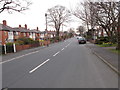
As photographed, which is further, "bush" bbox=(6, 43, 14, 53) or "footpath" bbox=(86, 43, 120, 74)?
"bush" bbox=(6, 43, 14, 53)

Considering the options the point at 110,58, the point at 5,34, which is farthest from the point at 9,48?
the point at 5,34

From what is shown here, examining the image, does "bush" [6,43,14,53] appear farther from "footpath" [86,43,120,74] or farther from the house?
the house

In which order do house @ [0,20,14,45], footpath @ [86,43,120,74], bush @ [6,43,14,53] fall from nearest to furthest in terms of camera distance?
1. footpath @ [86,43,120,74]
2. bush @ [6,43,14,53]
3. house @ [0,20,14,45]

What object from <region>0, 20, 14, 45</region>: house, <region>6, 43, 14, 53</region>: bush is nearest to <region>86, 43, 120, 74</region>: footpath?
<region>6, 43, 14, 53</region>: bush

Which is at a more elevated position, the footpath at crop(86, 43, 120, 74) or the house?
the house

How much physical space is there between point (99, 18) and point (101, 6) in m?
2.93

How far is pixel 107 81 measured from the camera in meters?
6.93

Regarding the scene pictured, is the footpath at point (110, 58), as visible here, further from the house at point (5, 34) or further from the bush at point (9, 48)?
the house at point (5, 34)

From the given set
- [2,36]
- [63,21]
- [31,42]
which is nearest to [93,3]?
[31,42]

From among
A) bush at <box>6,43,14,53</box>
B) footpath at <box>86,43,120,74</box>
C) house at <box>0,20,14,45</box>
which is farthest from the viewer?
house at <box>0,20,14,45</box>

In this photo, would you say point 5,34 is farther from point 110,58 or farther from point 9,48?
point 110,58

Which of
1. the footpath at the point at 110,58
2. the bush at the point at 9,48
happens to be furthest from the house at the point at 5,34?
the footpath at the point at 110,58

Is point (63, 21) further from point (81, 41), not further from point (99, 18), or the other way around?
point (99, 18)

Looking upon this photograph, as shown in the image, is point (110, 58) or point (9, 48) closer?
point (110, 58)
